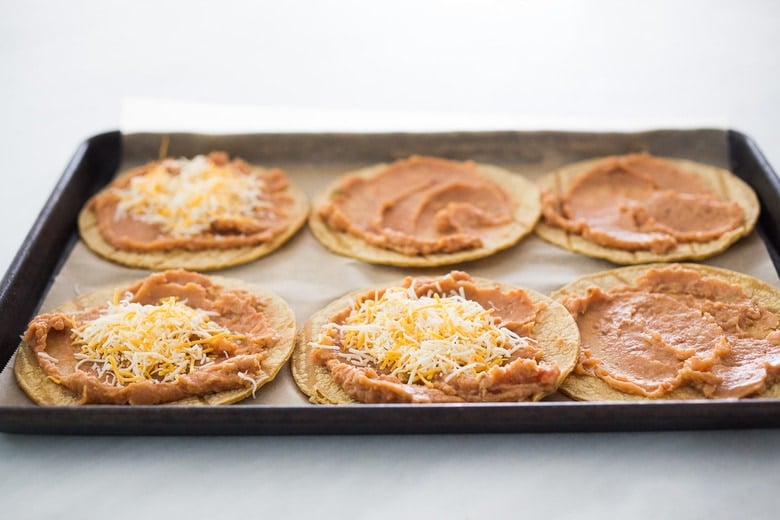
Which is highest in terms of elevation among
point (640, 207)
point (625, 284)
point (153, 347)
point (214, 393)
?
point (640, 207)

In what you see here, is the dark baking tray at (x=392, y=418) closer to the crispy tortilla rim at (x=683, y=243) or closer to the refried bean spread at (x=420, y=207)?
the crispy tortilla rim at (x=683, y=243)

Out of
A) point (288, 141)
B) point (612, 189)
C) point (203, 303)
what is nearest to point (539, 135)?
point (612, 189)

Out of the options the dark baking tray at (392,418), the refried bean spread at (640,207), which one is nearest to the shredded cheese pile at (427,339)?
the dark baking tray at (392,418)

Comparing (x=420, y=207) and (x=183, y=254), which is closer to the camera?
(x=183, y=254)

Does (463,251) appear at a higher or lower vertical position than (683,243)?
lower

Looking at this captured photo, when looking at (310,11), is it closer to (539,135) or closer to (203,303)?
(539,135)

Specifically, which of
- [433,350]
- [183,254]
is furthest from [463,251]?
[183,254]

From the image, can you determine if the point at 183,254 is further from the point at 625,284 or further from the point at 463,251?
the point at 625,284

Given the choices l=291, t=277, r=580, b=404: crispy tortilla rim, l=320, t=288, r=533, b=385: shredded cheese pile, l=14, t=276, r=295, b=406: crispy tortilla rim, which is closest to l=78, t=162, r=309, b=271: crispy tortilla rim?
l=14, t=276, r=295, b=406: crispy tortilla rim
